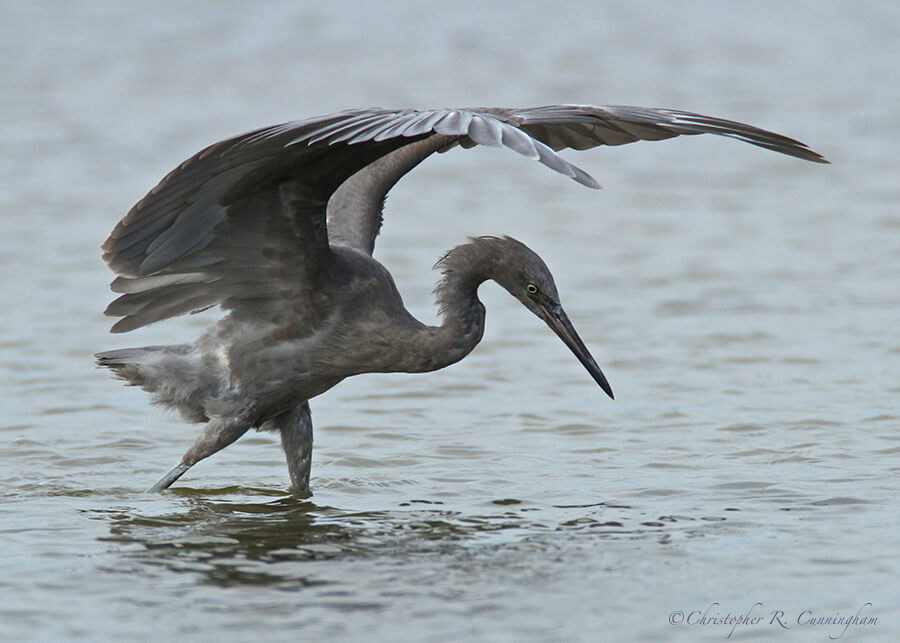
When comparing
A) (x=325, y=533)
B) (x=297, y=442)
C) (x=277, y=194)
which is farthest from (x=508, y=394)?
(x=277, y=194)

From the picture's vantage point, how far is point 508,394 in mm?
9594

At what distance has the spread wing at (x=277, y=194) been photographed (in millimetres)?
6180

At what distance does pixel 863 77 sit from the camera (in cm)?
1934

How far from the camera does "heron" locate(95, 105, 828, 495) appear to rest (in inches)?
269

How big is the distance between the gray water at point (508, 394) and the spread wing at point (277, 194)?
1.02m

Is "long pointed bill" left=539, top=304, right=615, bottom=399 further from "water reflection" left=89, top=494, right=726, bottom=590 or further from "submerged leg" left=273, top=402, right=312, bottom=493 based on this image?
"submerged leg" left=273, top=402, right=312, bottom=493

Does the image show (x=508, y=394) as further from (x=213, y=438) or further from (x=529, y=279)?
(x=213, y=438)

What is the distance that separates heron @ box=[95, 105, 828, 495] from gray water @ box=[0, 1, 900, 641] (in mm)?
552

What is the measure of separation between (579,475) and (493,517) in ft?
2.93

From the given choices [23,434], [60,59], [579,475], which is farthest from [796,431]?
[60,59]

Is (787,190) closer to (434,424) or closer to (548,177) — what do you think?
(548,177)

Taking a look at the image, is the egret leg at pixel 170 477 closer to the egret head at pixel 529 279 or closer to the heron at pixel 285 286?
the heron at pixel 285 286

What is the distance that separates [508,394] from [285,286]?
251 centimetres

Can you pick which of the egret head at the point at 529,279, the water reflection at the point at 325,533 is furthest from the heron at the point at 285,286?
the water reflection at the point at 325,533
